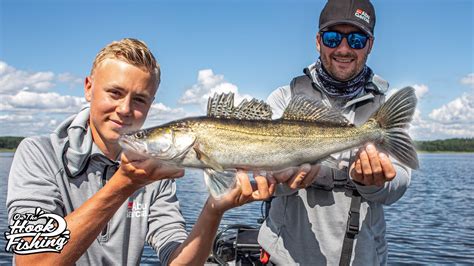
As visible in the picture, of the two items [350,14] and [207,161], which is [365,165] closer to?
[207,161]

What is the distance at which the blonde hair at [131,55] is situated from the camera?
4219 mm

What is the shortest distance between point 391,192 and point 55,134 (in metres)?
3.23

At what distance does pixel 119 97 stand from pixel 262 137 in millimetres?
1305

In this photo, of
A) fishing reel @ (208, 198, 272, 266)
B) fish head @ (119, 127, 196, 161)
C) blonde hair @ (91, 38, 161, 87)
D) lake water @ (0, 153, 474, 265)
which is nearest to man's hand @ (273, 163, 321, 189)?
fish head @ (119, 127, 196, 161)

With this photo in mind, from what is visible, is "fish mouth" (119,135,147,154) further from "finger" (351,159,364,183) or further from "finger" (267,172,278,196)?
"finger" (351,159,364,183)

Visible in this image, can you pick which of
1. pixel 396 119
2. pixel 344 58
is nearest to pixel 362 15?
pixel 344 58

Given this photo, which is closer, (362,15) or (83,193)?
(83,193)

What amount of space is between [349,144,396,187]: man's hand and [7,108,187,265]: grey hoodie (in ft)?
5.84

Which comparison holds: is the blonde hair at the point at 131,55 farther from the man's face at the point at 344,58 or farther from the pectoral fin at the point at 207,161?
the man's face at the point at 344,58

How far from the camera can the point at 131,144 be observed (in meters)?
Answer: 3.99

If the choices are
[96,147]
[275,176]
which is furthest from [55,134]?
Answer: [275,176]

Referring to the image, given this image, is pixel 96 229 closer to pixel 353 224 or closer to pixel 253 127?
pixel 253 127

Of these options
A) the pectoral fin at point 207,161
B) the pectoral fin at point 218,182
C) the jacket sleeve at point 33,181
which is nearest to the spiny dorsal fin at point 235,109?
the pectoral fin at point 207,161

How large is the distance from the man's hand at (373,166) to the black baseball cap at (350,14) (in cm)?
144
